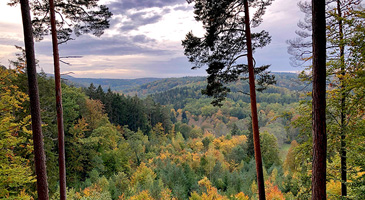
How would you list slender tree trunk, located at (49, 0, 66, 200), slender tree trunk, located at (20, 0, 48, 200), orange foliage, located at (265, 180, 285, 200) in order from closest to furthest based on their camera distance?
slender tree trunk, located at (20, 0, 48, 200) < slender tree trunk, located at (49, 0, 66, 200) < orange foliage, located at (265, 180, 285, 200)

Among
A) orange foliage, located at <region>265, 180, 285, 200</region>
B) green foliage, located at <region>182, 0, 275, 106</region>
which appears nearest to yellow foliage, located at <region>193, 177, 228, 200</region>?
orange foliage, located at <region>265, 180, 285, 200</region>

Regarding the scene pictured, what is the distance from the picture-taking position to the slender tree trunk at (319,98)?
11.7ft

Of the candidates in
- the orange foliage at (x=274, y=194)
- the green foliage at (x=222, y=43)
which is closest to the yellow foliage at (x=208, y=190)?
the orange foliage at (x=274, y=194)

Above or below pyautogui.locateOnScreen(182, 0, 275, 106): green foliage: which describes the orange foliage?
below

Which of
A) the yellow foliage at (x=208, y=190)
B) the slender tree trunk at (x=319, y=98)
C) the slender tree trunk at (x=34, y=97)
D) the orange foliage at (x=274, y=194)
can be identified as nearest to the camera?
the slender tree trunk at (x=319, y=98)

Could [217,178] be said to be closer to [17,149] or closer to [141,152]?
[141,152]

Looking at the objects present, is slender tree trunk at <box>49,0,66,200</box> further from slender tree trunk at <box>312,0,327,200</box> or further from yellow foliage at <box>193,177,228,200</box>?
yellow foliage at <box>193,177,228,200</box>

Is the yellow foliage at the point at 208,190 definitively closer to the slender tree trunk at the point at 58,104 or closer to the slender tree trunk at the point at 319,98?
the slender tree trunk at the point at 58,104

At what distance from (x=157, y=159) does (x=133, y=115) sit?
19.9 metres

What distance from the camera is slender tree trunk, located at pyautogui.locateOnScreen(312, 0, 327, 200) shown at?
3572 millimetres

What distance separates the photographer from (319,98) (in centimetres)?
367

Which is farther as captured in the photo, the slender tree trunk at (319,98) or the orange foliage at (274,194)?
the orange foliage at (274,194)

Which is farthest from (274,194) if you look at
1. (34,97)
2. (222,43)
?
(34,97)

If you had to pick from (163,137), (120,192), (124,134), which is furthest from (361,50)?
(163,137)
